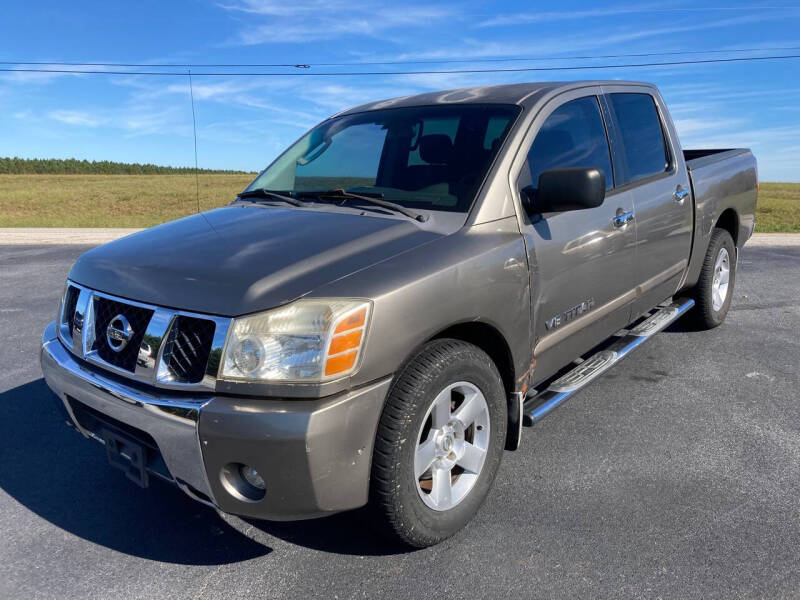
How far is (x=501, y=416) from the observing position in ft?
8.86

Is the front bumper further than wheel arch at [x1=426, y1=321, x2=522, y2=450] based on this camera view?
No

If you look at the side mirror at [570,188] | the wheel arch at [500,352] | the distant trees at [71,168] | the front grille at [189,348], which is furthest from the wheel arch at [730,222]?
the distant trees at [71,168]

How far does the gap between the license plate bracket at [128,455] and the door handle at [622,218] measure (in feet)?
8.39

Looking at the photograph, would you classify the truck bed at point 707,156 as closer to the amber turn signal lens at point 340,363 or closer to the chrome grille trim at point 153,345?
the amber turn signal lens at point 340,363

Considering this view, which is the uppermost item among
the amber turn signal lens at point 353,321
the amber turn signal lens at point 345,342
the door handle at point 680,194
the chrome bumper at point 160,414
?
the door handle at point 680,194

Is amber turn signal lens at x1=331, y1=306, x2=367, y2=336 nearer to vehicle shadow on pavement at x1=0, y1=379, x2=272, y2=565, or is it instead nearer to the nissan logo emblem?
the nissan logo emblem

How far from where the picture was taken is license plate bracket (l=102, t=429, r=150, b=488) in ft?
7.57

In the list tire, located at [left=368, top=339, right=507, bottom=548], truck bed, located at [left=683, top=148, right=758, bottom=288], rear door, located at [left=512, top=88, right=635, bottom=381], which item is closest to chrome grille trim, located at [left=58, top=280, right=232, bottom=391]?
tire, located at [left=368, top=339, right=507, bottom=548]

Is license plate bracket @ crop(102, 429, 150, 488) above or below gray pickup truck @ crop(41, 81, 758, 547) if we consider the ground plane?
below

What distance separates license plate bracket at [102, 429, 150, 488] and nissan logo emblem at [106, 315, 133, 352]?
0.33 meters

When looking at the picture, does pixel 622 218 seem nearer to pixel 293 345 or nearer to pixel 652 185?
pixel 652 185

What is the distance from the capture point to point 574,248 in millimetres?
3100

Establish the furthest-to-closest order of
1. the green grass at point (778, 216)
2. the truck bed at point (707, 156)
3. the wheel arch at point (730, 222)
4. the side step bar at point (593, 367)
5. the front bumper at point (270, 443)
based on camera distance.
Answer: the green grass at point (778, 216), the wheel arch at point (730, 222), the truck bed at point (707, 156), the side step bar at point (593, 367), the front bumper at point (270, 443)

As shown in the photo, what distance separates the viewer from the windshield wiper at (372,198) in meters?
2.77
